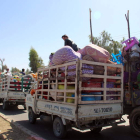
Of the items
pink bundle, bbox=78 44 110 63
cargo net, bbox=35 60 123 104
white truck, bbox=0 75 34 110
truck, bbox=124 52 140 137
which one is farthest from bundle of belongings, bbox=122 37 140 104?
white truck, bbox=0 75 34 110

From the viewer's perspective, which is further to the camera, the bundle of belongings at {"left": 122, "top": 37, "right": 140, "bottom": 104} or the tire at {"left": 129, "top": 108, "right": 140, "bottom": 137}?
the bundle of belongings at {"left": 122, "top": 37, "right": 140, "bottom": 104}

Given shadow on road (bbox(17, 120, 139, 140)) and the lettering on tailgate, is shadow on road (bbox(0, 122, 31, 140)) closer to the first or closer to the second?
shadow on road (bbox(17, 120, 139, 140))

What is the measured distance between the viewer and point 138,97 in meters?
4.83

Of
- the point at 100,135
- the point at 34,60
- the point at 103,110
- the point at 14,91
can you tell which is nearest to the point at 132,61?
the point at 103,110

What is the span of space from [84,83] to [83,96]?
37 centimetres

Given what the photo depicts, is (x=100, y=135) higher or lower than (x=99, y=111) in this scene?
lower

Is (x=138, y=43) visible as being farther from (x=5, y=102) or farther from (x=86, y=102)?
(x=5, y=102)

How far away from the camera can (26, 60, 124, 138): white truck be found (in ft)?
12.7

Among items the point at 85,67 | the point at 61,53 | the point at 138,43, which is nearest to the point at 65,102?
the point at 85,67

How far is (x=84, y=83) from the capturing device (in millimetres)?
4152

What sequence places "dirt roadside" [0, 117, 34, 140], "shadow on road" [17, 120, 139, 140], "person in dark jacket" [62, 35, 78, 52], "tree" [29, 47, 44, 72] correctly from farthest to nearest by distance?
1. "tree" [29, 47, 44, 72]
2. "person in dark jacket" [62, 35, 78, 52]
3. "shadow on road" [17, 120, 139, 140]
4. "dirt roadside" [0, 117, 34, 140]

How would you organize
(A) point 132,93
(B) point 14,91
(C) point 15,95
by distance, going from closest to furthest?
1. (A) point 132,93
2. (C) point 15,95
3. (B) point 14,91

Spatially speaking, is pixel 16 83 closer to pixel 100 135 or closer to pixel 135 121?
pixel 100 135

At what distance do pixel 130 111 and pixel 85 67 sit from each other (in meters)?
2.43
